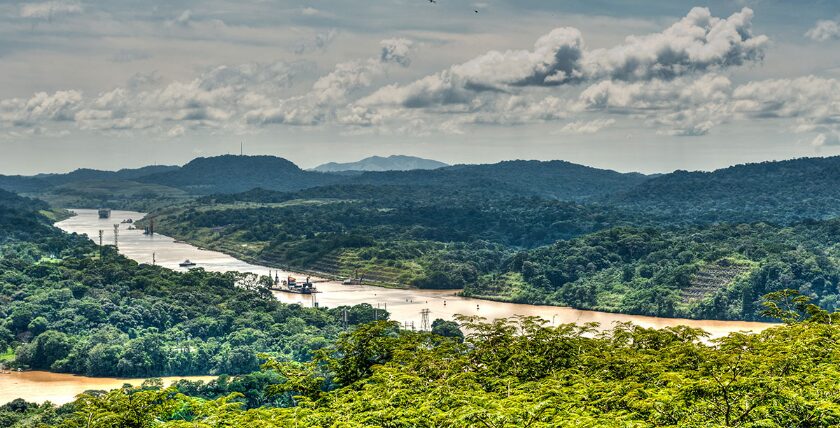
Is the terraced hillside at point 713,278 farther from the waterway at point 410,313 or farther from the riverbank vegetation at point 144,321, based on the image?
the riverbank vegetation at point 144,321

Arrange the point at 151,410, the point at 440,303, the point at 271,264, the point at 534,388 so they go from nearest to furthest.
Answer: the point at 151,410, the point at 534,388, the point at 440,303, the point at 271,264

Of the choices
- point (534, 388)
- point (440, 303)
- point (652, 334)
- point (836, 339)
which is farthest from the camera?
point (440, 303)

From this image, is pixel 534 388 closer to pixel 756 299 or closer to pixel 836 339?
pixel 836 339

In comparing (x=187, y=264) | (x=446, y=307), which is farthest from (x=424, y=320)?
(x=187, y=264)

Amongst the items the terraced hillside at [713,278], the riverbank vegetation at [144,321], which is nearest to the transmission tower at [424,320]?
the riverbank vegetation at [144,321]

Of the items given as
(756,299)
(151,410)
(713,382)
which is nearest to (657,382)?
(713,382)

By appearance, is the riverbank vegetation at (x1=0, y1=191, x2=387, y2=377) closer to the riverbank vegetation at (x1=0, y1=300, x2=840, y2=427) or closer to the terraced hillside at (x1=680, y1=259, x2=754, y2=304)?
the terraced hillside at (x1=680, y1=259, x2=754, y2=304)

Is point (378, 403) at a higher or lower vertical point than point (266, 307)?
higher

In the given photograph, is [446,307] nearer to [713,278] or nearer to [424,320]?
[424,320]

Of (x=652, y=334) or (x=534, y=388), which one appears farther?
(x=652, y=334)
